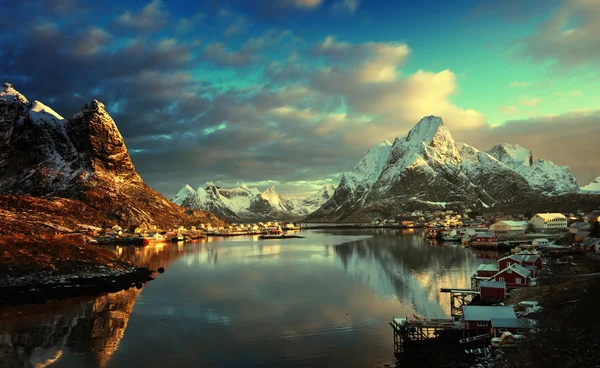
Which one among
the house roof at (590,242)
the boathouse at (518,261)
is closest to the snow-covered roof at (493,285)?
the boathouse at (518,261)

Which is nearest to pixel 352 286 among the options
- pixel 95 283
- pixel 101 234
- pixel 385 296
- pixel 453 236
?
pixel 385 296

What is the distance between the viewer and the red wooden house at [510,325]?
31491 millimetres

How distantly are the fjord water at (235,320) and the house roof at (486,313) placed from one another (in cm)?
728

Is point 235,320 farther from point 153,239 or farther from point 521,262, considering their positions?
point 153,239

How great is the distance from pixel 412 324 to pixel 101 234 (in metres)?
123

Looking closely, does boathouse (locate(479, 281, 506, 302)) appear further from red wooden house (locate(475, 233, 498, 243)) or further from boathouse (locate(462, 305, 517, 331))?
red wooden house (locate(475, 233, 498, 243))

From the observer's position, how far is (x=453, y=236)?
14288cm

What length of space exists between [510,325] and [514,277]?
75.0 feet

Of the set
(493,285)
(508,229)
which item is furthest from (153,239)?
(493,285)

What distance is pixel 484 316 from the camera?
34.5 m

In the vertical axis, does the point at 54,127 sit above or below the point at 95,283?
above

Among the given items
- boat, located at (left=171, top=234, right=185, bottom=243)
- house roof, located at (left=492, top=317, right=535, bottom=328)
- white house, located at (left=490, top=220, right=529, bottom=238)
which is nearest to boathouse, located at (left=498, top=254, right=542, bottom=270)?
house roof, located at (left=492, top=317, right=535, bottom=328)

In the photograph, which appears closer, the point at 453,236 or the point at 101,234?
the point at 101,234

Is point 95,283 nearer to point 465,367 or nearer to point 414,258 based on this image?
point 465,367
